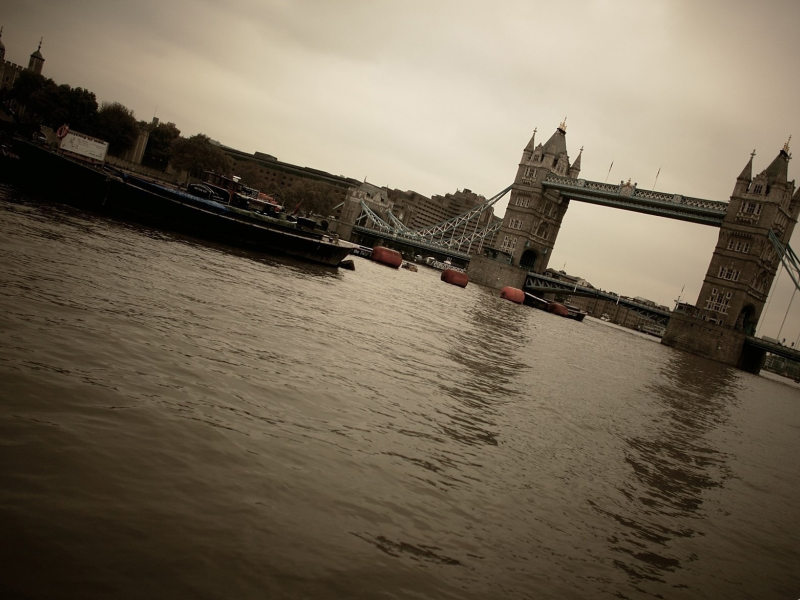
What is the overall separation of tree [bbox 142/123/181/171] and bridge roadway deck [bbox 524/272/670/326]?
65.9 meters

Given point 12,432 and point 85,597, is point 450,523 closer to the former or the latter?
point 85,597

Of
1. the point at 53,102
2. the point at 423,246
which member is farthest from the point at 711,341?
the point at 53,102

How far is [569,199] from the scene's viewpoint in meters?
87.1

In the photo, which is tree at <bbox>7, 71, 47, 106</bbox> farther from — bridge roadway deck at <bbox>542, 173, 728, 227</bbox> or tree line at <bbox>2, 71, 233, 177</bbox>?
bridge roadway deck at <bbox>542, 173, 728, 227</bbox>

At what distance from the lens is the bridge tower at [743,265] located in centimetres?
5725

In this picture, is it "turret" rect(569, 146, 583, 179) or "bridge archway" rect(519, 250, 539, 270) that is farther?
"turret" rect(569, 146, 583, 179)

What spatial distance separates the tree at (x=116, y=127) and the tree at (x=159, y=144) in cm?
955

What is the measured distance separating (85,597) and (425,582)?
204 cm

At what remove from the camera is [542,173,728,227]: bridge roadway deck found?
64.0 meters

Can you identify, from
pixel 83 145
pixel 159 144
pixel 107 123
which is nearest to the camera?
pixel 83 145

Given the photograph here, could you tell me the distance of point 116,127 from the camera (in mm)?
76000

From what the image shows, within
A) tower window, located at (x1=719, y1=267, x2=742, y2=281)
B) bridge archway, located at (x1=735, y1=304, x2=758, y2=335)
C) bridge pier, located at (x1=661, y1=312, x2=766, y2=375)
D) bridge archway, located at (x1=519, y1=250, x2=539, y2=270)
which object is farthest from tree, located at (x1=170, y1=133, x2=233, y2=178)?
bridge archway, located at (x1=735, y1=304, x2=758, y2=335)

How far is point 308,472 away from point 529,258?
85.0 metres

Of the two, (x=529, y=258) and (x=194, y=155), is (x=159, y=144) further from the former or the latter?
(x=529, y=258)
